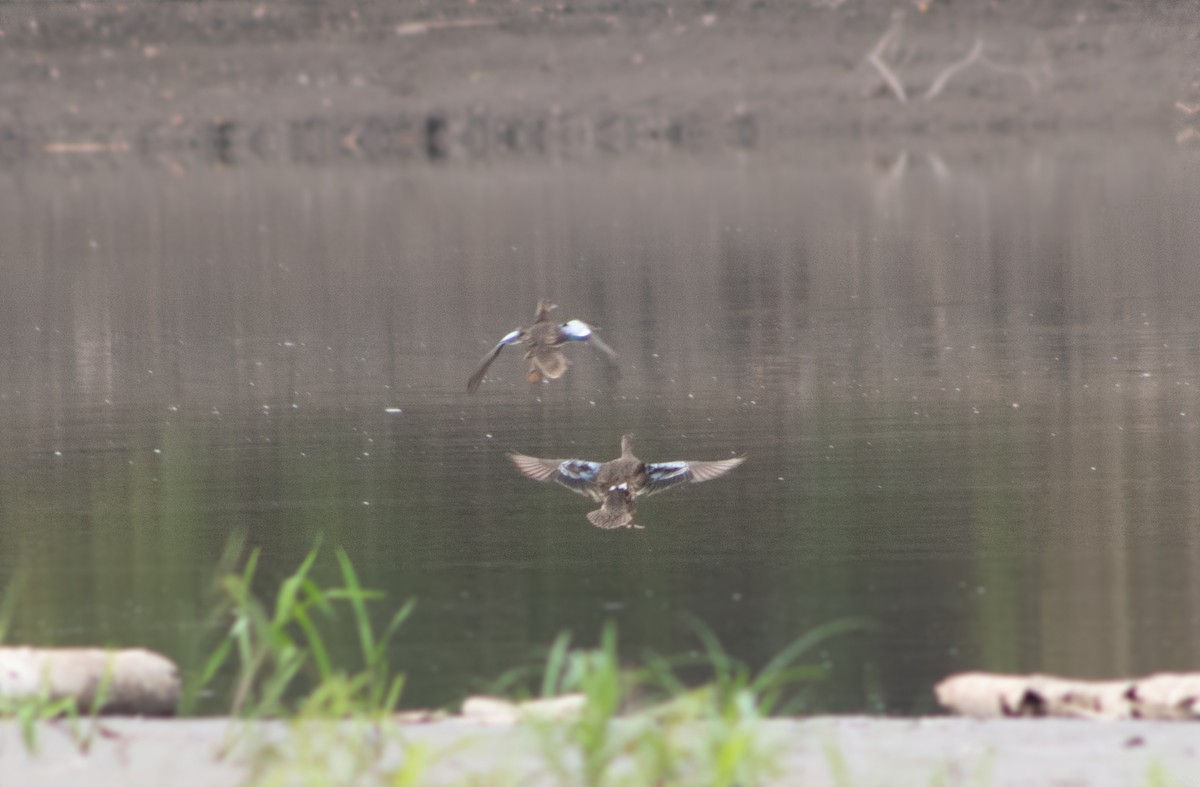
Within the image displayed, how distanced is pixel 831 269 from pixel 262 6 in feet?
97.4

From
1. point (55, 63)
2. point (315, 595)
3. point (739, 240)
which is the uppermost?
point (55, 63)

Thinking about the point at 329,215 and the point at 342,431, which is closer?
the point at 342,431

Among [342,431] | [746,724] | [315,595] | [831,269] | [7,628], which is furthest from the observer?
[831,269]

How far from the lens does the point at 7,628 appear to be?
897 centimetres

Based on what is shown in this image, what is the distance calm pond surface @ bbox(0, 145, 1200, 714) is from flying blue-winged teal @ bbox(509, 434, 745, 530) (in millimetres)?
211

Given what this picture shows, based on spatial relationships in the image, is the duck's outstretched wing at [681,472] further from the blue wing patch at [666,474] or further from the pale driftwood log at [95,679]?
the pale driftwood log at [95,679]

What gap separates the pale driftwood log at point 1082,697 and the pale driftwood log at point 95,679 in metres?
2.38

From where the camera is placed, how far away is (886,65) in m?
48.5

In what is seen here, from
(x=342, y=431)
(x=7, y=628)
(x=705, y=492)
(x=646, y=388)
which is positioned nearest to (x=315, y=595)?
(x=7, y=628)

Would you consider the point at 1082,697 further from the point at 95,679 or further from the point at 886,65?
the point at 886,65

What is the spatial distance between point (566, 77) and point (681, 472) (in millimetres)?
39538

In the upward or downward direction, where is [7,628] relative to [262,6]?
downward

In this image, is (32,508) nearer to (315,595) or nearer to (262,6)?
(315,595)

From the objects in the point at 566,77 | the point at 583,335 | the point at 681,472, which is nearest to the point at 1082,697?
the point at 681,472
